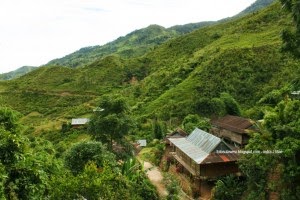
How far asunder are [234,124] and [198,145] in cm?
875

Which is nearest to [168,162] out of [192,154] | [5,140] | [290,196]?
[192,154]

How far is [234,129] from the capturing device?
39.8 metres

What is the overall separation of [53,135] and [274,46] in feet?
157

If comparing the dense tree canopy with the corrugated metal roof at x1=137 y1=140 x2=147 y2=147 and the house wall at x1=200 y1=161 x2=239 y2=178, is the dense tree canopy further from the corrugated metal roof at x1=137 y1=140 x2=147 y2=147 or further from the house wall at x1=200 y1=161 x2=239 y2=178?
the corrugated metal roof at x1=137 y1=140 x2=147 y2=147

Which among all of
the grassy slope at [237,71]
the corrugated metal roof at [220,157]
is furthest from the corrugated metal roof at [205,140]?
the grassy slope at [237,71]

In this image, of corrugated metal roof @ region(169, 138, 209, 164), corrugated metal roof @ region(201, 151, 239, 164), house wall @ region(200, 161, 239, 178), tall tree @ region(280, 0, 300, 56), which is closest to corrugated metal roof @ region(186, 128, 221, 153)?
corrugated metal roof @ region(169, 138, 209, 164)

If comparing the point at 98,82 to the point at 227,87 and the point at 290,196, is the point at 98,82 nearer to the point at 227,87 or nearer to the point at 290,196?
the point at 227,87

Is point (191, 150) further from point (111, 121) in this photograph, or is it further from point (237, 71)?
point (237, 71)

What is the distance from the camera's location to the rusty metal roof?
38344 mm

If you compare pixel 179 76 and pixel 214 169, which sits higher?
pixel 179 76

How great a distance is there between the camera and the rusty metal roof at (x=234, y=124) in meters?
38.3

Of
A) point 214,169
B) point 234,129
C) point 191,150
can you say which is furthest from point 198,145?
point 234,129

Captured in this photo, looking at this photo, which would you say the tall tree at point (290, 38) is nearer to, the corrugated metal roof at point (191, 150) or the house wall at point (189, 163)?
the corrugated metal roof at point (191, 150)

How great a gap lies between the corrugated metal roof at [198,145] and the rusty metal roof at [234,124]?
16.9 feet
